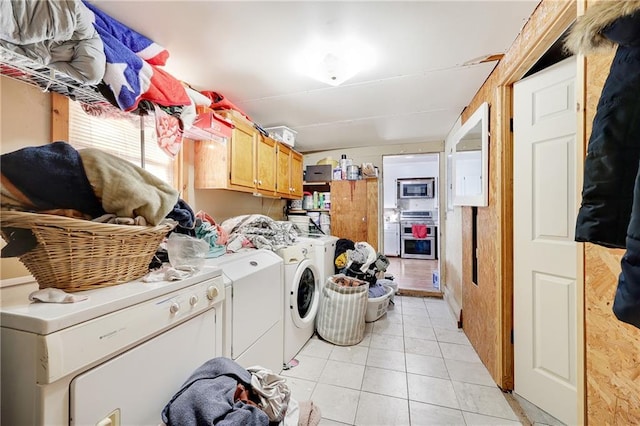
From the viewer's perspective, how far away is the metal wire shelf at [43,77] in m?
0.96

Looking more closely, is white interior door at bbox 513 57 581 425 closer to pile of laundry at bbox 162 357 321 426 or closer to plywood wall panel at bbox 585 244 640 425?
plywood wall panel at bbox 585 244 640 425

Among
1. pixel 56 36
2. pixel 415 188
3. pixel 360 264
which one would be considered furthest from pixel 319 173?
pixel 415 188

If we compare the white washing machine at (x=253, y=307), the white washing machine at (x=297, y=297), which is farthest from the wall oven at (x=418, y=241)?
the white washing machine at (x=253, y=307)

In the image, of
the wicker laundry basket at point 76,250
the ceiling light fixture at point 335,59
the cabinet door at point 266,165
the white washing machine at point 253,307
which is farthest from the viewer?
the cabinet door at point 266,165

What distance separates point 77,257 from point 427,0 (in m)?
1.74

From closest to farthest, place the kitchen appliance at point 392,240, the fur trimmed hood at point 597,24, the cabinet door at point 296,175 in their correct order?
the fur trimmed hood at point 597,24, the cabinet door at point 296,175, the kitchen appliance at point 392,240

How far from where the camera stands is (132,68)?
3.96 ft

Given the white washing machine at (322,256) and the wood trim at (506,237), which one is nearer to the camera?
the wood trim at (506,237)

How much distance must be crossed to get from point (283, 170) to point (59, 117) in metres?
1.99

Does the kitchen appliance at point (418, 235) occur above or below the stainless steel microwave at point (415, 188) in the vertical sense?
below

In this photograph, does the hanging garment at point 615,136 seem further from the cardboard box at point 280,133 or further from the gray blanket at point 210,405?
the cardboard box at point 280,133

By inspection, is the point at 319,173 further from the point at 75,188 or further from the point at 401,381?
the point at 75,188

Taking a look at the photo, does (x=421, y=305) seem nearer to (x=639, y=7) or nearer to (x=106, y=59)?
(x=639, y=7)

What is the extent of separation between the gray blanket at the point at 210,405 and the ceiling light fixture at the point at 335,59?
5.73 ft
